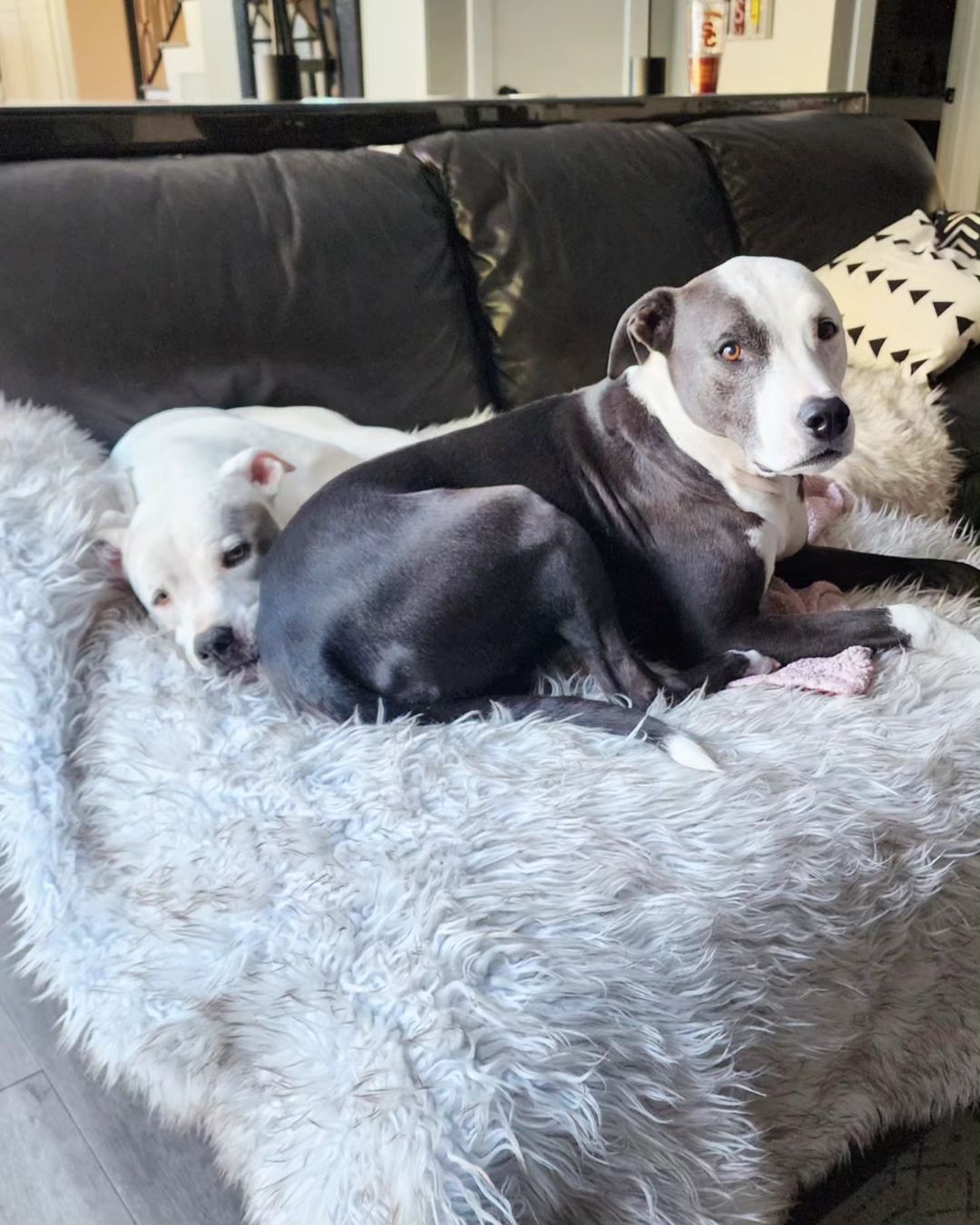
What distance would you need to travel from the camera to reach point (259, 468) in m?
1.58

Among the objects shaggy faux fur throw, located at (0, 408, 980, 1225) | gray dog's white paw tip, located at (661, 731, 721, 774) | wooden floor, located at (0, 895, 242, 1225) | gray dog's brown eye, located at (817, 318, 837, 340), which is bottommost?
wooden floor, located at (0, 895, 242, 1225)

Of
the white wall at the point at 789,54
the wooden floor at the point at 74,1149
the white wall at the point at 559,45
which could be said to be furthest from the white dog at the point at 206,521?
the white wall at the point at 559,45

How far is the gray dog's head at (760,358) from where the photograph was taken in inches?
52.7

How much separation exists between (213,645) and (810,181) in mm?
2022

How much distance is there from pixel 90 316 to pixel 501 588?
2.92ft

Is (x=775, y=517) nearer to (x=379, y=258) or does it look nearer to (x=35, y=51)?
(x=379, y=258)

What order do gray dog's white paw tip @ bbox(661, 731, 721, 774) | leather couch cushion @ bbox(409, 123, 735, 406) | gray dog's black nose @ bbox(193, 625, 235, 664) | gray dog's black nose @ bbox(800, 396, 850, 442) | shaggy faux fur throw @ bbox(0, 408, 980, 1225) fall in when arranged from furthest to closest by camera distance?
leather couch cushion @ bbox(409, 123, 735, 406), gray dog's black nose @ bbox(193, 625, 235, 664), gray dog's black nose @ bbox(800, 396, 850, 442), gray dog's white paw tip @ bbox(661, 731, 721, 774), shaggy faux fur throw @ bbox(0, 408, 980, 1225)

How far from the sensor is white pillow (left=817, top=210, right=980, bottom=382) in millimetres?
2291

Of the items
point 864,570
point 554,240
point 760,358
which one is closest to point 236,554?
point 760,358

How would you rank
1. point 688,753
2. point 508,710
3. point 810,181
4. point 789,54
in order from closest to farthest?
point 688,753, point 508,710, point 810,181, point 789,54

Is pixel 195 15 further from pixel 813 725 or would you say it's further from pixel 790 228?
pixel 813 725

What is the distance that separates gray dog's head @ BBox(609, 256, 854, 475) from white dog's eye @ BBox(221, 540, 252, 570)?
0.61 meters

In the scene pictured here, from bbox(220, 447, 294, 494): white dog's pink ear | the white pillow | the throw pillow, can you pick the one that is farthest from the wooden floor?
the throw pillow

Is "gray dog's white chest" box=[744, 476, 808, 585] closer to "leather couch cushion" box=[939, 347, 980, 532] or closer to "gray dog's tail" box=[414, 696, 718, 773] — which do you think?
"gray dog's tail" box=[414, 696, 718, 773]
